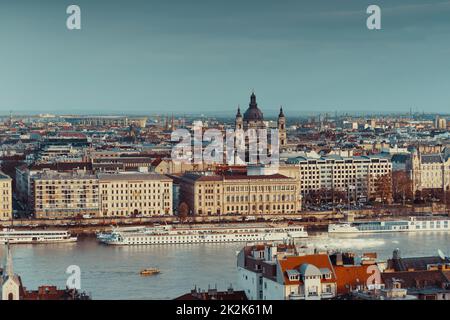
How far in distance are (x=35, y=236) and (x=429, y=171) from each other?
6.53 meters

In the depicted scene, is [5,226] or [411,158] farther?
[411,158]

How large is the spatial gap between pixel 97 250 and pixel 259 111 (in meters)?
12.8

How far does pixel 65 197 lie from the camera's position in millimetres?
13289

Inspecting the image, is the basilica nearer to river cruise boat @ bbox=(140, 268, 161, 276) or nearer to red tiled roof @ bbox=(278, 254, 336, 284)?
river cruise boat @ bbox=(140, 268, 161, 276)

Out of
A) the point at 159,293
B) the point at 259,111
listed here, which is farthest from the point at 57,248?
the point at 259,111

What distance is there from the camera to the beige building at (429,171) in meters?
15.8

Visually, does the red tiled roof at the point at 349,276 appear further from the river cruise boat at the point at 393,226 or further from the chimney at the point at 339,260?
the river cruise boat at the point at 393,226

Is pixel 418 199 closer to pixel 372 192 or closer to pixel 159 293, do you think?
pixel 372 192

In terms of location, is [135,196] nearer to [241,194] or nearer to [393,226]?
[241,194]

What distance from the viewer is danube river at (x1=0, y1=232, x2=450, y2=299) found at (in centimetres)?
718

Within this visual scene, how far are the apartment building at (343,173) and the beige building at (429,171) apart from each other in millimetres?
324

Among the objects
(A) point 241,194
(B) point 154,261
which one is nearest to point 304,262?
(B) point 154,261

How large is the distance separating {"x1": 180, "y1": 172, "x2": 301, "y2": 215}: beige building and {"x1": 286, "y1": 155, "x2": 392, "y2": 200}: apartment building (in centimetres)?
148

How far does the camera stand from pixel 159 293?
691 cm
